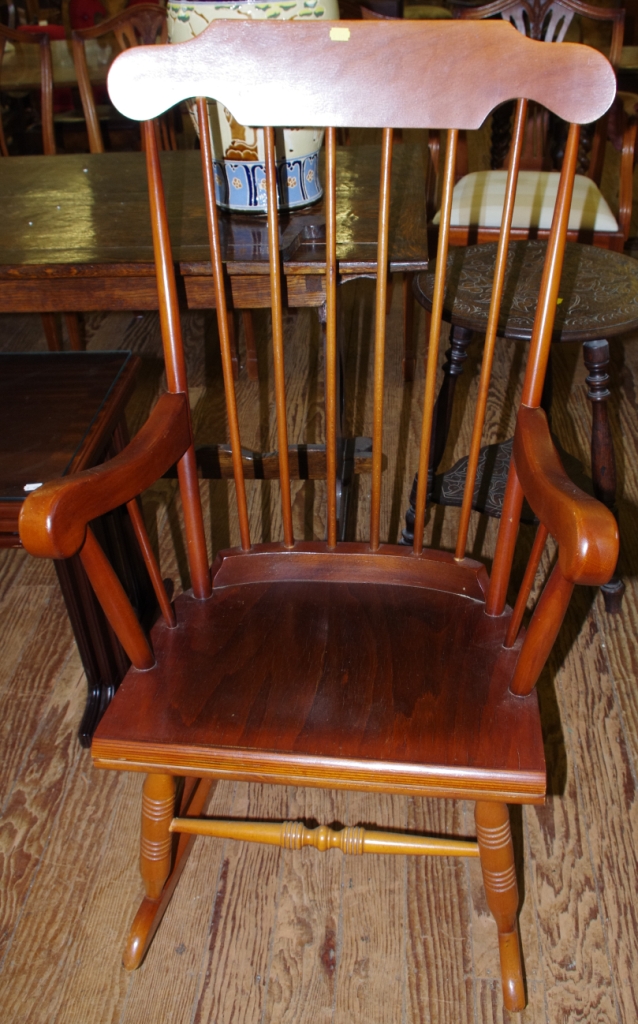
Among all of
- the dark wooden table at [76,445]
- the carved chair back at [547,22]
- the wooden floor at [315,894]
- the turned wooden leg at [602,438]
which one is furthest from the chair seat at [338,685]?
the carved chair back at [547,22]

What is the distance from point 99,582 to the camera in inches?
33.0

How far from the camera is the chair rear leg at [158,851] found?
100 cm

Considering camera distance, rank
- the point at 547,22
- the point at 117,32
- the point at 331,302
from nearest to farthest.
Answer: the point at 331,302, the point at 547,22, the point at 117,32

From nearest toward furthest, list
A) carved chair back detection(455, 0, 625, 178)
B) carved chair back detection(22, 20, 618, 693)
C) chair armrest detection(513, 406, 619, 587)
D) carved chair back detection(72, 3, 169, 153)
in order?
chair armrest detection(513, 406, 619, 587), carved chair back detection(22, 20, 618, 693), carved chair back detection(455, 0, 625, 178), carved chair back detection(72, 3, 169, 153)

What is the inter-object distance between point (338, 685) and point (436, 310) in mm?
435

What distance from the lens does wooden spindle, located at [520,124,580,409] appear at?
827 mm

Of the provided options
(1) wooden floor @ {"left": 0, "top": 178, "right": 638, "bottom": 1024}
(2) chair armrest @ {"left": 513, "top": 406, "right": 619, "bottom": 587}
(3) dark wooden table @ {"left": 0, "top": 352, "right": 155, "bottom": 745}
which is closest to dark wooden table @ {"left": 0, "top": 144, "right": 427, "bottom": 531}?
(3) dark wooden table @ {"left": 0, "top": 352, "right": 155, "bottom": 745}

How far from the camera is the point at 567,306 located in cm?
131

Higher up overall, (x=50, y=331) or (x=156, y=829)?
(x=156, y=829)

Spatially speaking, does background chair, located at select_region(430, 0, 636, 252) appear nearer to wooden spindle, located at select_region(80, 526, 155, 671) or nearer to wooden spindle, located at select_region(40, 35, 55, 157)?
wooden spindle, located at select_region(40, 35, 55, 157)

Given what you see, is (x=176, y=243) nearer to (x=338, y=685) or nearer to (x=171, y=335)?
(x=171, y=335)

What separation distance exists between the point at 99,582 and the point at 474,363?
1.84 meters

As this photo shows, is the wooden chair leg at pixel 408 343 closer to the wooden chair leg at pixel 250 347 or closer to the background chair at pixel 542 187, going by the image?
the background chair at pixel 542 187

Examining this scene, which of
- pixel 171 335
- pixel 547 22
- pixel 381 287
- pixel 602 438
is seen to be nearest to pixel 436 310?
pixel 381 287
